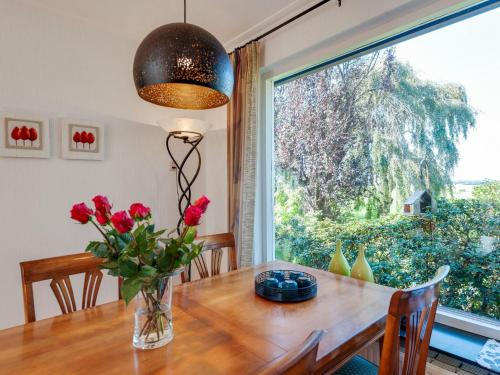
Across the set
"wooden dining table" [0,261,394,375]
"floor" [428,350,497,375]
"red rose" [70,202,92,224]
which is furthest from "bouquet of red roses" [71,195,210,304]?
"floor" [428,350,497,375]

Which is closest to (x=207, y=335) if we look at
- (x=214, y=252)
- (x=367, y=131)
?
(x=214, y=252)

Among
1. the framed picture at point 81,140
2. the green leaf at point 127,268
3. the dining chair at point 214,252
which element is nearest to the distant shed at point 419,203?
the dining chair at point 214,252

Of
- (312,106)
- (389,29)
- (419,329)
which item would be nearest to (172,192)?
(312,106)

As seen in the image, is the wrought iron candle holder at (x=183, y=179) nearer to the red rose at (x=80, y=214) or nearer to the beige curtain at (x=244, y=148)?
the beige curtain at (x=244, y=148)

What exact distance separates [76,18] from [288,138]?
1.87 metres

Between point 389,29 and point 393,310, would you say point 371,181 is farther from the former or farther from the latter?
point 393,310

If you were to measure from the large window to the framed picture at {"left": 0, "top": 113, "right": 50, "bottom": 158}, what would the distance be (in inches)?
71.3

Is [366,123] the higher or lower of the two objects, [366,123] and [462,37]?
the lower

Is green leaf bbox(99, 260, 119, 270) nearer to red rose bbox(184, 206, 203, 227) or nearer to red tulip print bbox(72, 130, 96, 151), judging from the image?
red rose bbox(184, 206, 203, 227)

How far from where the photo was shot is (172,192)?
2787 mm

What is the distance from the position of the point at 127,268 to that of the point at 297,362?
0.58 metres

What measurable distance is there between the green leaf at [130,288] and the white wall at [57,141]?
1693 mm

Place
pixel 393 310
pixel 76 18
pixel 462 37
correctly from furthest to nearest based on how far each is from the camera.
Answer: pixel 76 18
pixel 462 37
pixel 393 310

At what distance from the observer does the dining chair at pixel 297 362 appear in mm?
462
